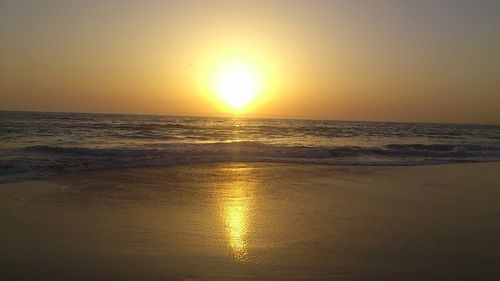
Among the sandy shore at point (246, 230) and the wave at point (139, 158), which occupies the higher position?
the sandy shore at point (246, 230)

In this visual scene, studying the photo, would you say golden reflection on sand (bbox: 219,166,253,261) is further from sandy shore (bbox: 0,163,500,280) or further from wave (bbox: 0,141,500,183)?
wave (bbox: 0,141,500,183)

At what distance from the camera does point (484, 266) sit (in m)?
4.46

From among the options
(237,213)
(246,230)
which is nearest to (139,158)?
(237,213)

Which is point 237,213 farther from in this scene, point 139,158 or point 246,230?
point 139,158

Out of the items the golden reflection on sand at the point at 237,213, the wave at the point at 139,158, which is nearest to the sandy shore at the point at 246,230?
the golden reflection on sand at the point at 237,213

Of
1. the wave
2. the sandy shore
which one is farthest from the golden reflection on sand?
the wave

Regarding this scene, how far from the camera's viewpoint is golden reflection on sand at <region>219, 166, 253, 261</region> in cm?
503

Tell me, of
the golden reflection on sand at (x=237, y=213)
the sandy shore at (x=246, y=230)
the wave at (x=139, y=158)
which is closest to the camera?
the sandy shore at (x=246, y=230)

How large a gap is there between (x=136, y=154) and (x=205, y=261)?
13.2 meters

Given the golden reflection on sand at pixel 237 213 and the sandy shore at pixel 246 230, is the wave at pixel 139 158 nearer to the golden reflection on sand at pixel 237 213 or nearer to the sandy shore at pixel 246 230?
the sandy shore at pixel 246 230

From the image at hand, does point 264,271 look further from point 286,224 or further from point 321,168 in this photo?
point 321,168

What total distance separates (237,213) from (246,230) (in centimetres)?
106

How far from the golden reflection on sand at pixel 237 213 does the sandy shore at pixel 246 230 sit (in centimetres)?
2

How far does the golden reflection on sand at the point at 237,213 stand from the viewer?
503cm
